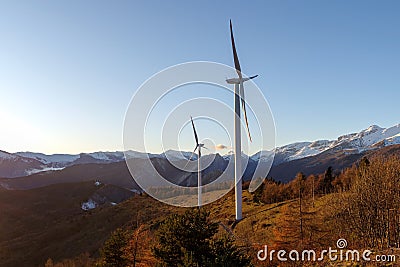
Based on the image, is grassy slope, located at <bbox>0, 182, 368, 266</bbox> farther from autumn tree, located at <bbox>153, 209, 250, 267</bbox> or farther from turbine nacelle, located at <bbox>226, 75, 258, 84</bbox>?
turbine nacelle, located at <bbox>226, 75, 258, 84</bbox>

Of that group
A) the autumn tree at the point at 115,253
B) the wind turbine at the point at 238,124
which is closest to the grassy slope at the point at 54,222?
the wind turbine at the point at 238,124

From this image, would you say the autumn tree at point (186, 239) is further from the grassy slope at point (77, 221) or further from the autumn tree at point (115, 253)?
the grassy slope at point (77, 221)

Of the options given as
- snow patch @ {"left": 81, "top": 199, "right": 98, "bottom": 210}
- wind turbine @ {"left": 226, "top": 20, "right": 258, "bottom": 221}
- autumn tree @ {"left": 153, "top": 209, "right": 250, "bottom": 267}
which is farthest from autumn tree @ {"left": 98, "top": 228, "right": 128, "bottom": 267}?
snow patch @ {"left": 81, "top": 199, "right": 98, "bottom": 210}

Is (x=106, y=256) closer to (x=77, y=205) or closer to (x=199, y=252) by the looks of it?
(x=199, y=252)

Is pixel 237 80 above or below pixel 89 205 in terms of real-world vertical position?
above

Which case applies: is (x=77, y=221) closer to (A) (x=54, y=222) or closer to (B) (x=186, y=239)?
(A) (x=54, y=222)

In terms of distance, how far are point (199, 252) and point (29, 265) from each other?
7171 cm

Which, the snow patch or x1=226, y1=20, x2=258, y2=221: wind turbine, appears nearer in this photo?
x1=226, y1=20, x2=258, y2=221: wind turbine

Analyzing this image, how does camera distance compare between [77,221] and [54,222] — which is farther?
[54,222]

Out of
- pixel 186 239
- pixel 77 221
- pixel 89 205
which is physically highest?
pixel 186 239

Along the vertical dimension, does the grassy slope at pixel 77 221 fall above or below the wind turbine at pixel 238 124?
below

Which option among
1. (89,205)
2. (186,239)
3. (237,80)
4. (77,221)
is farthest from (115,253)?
(89,205)

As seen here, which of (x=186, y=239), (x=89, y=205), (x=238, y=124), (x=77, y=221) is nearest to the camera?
(x=186, y=239)

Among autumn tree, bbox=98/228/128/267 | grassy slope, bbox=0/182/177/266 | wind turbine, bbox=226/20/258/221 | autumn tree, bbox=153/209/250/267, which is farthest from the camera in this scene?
grassy slope, bbox=0/182/177/266
